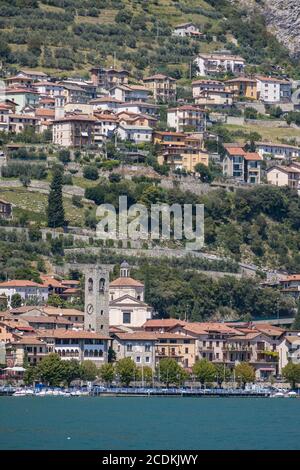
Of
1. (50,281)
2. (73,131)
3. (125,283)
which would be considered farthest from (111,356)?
(73,131)

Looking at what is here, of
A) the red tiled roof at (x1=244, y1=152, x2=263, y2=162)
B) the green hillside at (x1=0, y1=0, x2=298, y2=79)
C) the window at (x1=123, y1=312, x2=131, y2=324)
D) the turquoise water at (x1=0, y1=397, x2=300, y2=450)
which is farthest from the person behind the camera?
the green hillside at (x1=0, y1=0, x2=298, y2=79)

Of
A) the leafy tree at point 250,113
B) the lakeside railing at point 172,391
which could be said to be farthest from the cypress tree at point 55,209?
the leafy tree at point 250,113

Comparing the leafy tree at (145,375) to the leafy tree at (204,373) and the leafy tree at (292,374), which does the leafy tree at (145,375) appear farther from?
the leafy tree at (292,374)

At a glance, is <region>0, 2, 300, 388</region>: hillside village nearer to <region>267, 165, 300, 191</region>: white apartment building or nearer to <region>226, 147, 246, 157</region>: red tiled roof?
<region>267, 165, 300, 191</region>: white apartment building

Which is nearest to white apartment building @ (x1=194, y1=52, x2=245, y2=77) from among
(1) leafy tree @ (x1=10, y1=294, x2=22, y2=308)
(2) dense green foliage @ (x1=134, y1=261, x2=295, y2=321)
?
(2) dense green foliage @ (x1=134, y1=261, x2=295, y2=321)

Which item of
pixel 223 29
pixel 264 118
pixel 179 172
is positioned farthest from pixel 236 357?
pixel 223 29

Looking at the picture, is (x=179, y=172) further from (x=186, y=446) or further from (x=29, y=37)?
(x=186, y=446)
